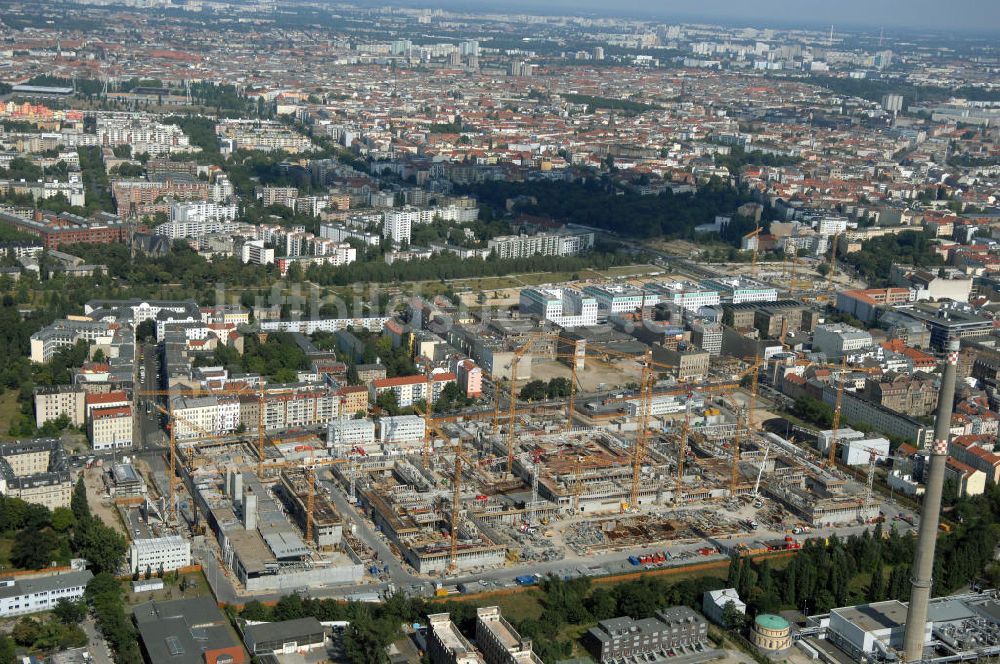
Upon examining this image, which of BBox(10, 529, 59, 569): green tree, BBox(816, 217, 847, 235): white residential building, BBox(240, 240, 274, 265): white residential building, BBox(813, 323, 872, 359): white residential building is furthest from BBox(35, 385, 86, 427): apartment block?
BBox(816, 217, 847, 235): white residential building

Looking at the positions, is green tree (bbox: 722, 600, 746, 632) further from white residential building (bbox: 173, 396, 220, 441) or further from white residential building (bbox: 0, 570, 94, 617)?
Result: white residential building (bbox: 173, 396, 220, 441)

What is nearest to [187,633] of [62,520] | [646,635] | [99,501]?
[62,520]

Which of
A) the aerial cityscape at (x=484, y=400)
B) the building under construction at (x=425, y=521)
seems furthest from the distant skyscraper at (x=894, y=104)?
the building under construction at (x=425, y=521)

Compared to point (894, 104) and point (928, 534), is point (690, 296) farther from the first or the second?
point (894, 104)

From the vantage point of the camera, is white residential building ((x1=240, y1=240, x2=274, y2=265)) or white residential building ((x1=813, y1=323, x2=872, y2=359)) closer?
white residential building ((x1=813, y1=323, x2=872, y2=359))

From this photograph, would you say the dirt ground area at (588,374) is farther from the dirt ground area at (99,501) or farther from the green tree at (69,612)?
the green tree at (69,612)
